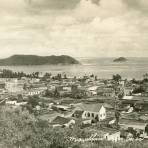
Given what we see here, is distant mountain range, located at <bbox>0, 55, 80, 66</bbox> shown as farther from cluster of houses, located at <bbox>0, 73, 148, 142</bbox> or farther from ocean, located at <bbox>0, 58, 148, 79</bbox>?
cluster of houses, located at <bbox>0, 73, 148, 142</bbox>

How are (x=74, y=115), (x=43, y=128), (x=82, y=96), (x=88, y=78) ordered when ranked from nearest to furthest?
(x=43, y=128)
(x=74, y=115)
(x=82, y=96)
(x=88, y=78)

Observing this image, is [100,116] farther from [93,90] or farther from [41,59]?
[41,59]

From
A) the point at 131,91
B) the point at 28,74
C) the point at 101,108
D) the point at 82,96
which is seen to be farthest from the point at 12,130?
the point at 28,74

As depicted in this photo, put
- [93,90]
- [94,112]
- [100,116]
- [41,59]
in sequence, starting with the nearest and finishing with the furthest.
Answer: [100,116]
[94,112]
[93,90]
[41,59]

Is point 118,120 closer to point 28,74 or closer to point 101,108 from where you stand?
point 101,108

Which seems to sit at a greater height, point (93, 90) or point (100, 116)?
point (93, 90)

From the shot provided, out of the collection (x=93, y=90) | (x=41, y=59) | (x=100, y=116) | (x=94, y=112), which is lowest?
(x=100, y=116)

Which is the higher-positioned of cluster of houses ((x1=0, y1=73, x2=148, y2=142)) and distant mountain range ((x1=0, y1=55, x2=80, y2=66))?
distant mountain range ((x1=0, y1=55, x2=80, y2=66))

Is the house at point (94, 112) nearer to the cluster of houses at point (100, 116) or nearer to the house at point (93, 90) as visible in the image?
the cluster of houses at point (100, 116)

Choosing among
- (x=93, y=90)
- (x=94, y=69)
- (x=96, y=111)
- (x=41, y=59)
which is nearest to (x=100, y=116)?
(x=96, y=111)

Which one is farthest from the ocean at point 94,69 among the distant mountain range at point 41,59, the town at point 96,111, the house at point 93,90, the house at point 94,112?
the house at point 94,112

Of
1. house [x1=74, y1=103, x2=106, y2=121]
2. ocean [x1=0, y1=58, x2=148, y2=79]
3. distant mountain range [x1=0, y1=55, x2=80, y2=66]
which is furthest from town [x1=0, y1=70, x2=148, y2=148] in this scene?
distant mountain range [x1=0, y1=55, x2=80, y2=66]
